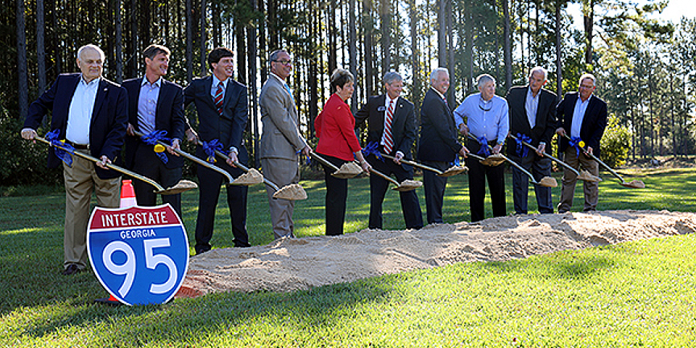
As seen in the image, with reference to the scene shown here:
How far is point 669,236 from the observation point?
6160 mm

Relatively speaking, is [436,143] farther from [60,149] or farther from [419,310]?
[60,149]

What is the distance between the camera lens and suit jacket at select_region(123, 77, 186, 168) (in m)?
5.34

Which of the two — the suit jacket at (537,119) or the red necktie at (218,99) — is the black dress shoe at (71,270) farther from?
→ the suit jacket at (537,119)

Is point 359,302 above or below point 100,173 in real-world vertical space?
below

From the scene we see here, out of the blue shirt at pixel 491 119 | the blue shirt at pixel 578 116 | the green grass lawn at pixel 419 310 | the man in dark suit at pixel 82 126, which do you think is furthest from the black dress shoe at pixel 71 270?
the blue shirt at pixel 578 116

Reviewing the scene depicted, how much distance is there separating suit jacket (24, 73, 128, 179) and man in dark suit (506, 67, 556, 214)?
553cm

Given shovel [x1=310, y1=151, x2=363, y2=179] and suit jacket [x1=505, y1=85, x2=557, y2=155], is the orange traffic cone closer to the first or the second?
shovel [x1=310, y1=151, x2=363, y2=179]

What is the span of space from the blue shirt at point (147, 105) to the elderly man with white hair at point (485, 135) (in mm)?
4129

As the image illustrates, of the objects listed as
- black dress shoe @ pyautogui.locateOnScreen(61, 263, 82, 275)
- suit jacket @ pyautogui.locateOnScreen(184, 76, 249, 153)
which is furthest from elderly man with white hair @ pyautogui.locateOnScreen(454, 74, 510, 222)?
black dress shoe @ pyautogui.locateOnScreen(61, 263, 82, 275)

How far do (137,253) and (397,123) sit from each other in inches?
159

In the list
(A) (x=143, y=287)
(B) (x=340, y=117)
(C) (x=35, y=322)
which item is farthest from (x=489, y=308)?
(B) (x=340, y=117)

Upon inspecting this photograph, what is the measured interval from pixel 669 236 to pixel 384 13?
68.1 feet

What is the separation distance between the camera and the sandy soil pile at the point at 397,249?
4262 mm

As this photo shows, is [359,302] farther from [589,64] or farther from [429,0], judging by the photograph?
[429,0]
